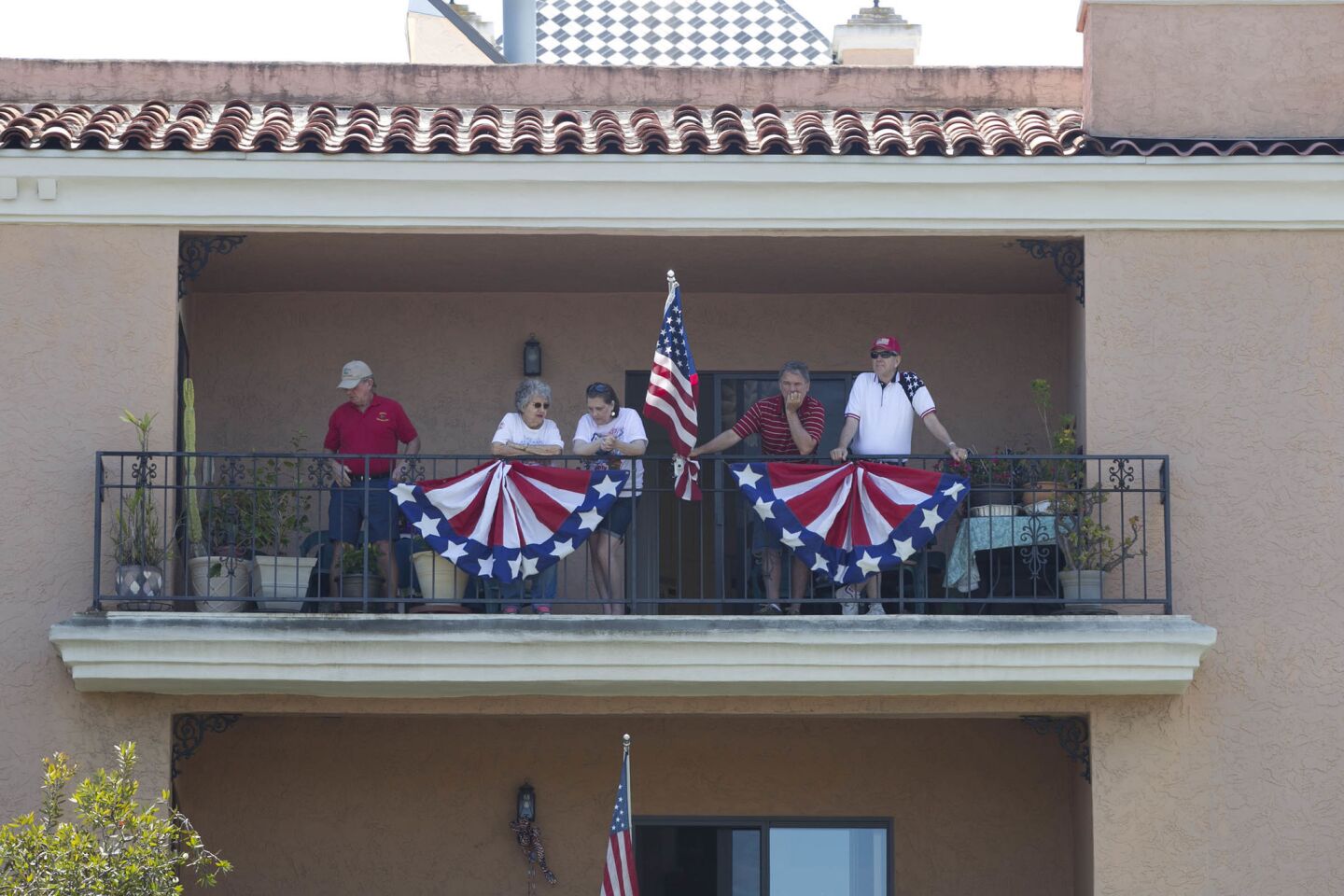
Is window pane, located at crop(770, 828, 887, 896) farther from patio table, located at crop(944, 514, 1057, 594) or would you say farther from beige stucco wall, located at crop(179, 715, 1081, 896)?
patio table, located at crop(944, 514, 1057, 594)

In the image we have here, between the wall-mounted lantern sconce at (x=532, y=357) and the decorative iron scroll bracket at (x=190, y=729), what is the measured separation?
334 cm

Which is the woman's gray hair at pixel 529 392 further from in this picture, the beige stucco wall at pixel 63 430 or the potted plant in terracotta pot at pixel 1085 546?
the potted plant in terracotta pot at pixel 1085 546

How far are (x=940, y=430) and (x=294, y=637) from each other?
13.3 feet

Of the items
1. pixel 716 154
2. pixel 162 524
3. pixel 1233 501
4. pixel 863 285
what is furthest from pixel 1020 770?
pixel 162 524

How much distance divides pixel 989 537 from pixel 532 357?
3674mm

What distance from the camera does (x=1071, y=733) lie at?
45.9ft

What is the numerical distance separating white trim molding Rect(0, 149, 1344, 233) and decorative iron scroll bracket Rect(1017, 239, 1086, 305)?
0.62 feet

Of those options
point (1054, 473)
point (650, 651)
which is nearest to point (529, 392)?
point (650, 651)

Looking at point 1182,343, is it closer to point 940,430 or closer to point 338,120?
point 940,430

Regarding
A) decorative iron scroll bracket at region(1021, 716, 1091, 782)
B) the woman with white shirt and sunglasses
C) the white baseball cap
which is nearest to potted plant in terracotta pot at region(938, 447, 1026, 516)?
decorative iron scroll bracket at region(1021, 716, 1091, 782)

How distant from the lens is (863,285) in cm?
1578

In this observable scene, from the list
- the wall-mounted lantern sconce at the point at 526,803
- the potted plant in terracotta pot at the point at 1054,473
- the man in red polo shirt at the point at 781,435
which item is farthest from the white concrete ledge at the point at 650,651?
the wall-mounted lantern sconce at the point at 526,803

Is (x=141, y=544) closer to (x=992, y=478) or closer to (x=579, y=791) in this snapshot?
Answer: (x=579, y=791)

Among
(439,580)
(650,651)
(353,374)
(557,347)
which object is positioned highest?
(557,347)
